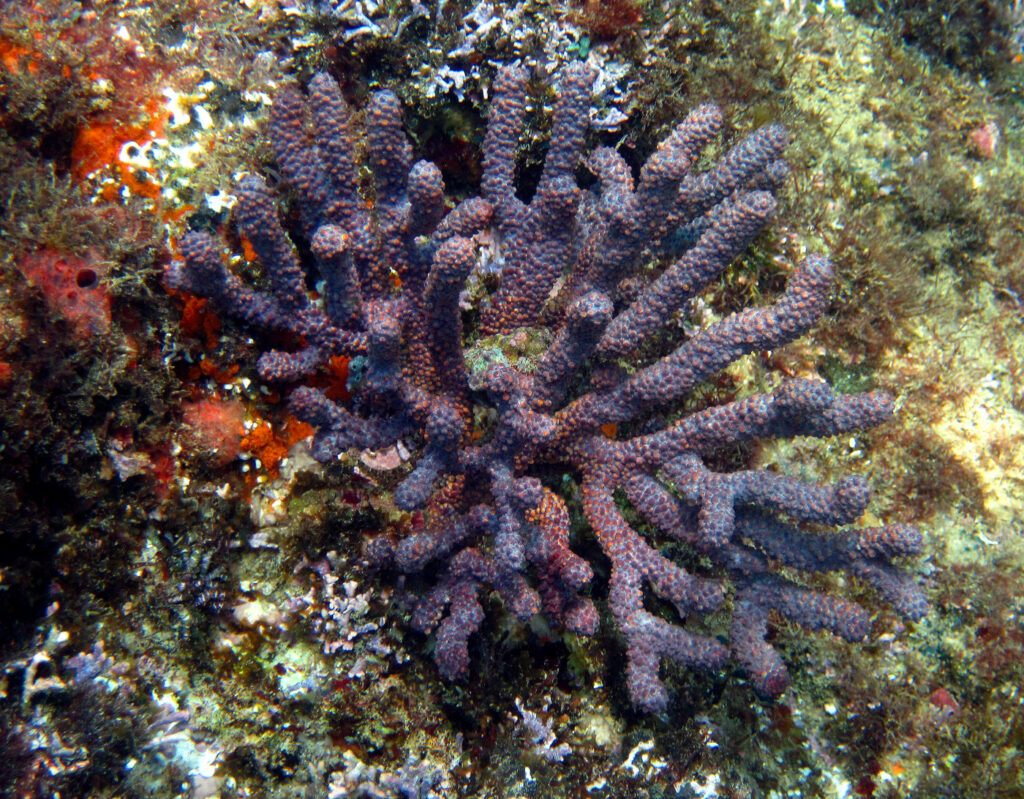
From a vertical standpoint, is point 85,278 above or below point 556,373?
above

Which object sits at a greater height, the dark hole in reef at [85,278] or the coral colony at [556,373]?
the dark hole in reef at [85,278]

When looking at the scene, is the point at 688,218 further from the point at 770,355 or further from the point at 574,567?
the point at 574,567

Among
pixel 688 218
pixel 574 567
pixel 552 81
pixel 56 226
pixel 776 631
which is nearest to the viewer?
pixel 56 226

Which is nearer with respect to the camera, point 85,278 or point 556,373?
point 85,278

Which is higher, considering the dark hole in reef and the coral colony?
the dark hole in reef

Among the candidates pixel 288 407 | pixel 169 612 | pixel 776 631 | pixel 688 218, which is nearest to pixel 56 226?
pixel 288 407
